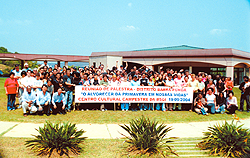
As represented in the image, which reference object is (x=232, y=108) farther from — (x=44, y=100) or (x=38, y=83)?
(x=38, y=83)

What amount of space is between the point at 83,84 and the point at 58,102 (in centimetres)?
185

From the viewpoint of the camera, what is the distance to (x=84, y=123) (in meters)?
8.33

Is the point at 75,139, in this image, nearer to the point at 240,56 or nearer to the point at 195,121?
the point at 195,121

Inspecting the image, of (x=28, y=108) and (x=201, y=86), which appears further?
(x=201, y=86)

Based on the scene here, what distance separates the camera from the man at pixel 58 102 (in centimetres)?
961

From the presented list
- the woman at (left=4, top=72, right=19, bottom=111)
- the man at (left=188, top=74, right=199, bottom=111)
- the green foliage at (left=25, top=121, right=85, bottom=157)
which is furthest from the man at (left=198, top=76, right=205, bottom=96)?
the woman at (left=4, top=72, right=19, bottom=111)

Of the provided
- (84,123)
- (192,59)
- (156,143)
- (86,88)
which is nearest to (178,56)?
(192,59)

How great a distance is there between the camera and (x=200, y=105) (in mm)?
10859

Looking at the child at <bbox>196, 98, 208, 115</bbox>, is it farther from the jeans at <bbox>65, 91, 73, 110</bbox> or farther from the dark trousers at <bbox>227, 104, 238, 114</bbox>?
the jeans at <bbox>65, 91, 73, 110</bbox>

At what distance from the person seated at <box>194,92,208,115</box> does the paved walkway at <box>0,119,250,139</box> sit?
2.08 m

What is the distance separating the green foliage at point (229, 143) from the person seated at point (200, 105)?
4802 millimetres

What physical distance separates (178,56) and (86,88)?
24886 millimetres

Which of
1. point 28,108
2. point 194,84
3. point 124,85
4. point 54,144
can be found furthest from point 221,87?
point 28,108

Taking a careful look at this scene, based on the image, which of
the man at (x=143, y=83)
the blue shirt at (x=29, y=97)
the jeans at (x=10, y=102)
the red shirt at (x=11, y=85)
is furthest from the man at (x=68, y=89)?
the man at (x=143, y=83)
